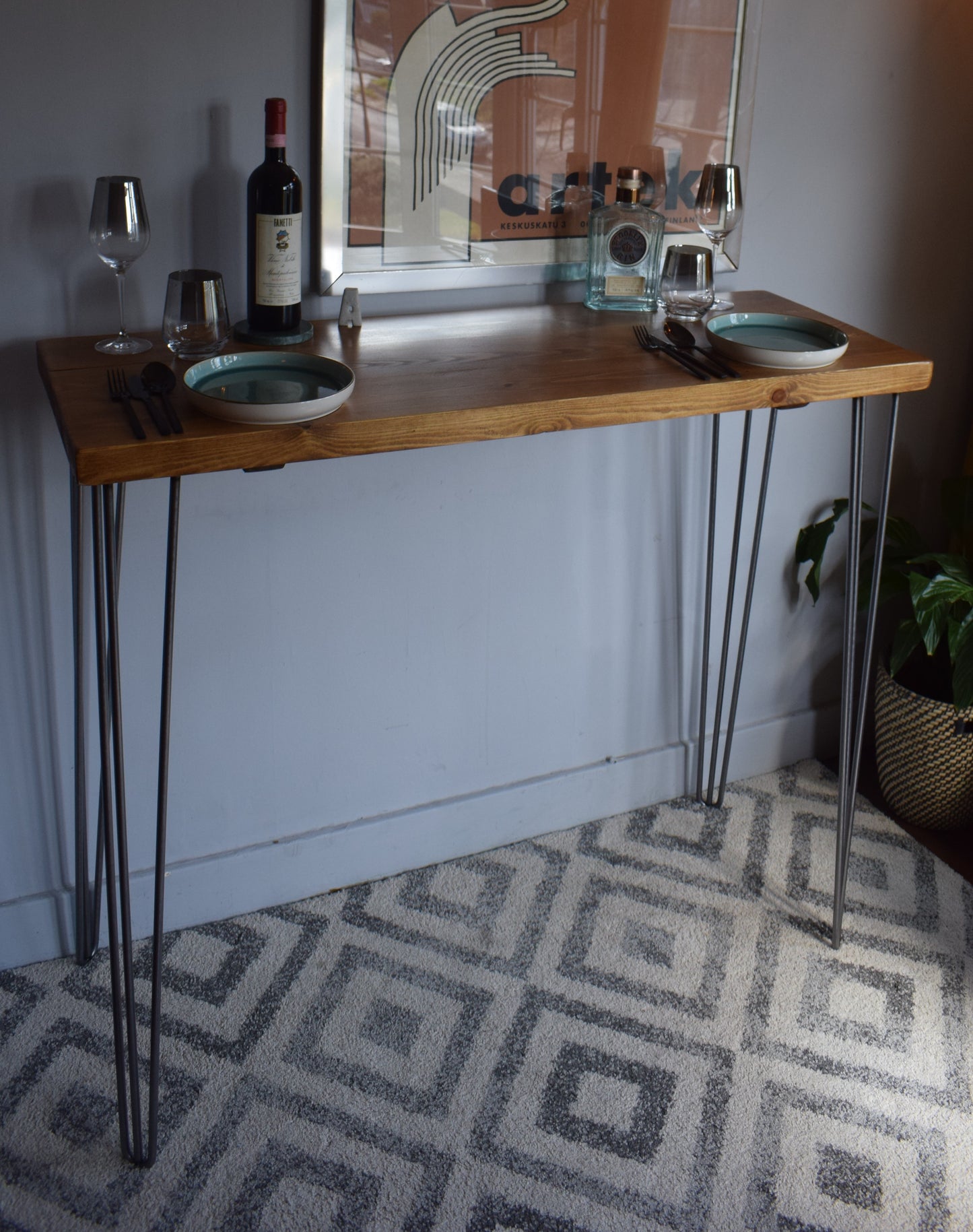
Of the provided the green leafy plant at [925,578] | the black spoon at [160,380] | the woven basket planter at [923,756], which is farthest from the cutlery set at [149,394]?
the woven basket planter at [923,756]

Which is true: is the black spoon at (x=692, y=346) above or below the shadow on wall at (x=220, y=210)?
below

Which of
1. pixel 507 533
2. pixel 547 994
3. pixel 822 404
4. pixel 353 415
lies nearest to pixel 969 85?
pixel 822 404

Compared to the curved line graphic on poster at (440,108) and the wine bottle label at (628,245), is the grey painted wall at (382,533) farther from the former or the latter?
the wine bottle label at (628,245)

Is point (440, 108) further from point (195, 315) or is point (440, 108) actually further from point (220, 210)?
point (195, 315)

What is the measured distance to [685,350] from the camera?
1652 mm

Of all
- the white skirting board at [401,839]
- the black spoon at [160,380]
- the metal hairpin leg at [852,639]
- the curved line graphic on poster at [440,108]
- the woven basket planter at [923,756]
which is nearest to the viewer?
the black spoon at [160,380]

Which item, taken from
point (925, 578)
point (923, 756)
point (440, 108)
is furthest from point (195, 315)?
point (923, 756)

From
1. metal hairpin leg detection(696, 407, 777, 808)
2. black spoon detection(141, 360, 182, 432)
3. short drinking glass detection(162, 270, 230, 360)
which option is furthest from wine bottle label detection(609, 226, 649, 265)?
black spoon detection(141, 360, 182, 432)

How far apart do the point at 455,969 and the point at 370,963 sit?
143mm

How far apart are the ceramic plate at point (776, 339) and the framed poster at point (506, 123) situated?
0.25 meters

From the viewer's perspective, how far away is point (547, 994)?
189 cm

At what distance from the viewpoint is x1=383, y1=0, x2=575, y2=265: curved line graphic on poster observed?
5.29 ft

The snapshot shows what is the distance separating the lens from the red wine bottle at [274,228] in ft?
4.74

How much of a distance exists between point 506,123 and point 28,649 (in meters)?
1.05
